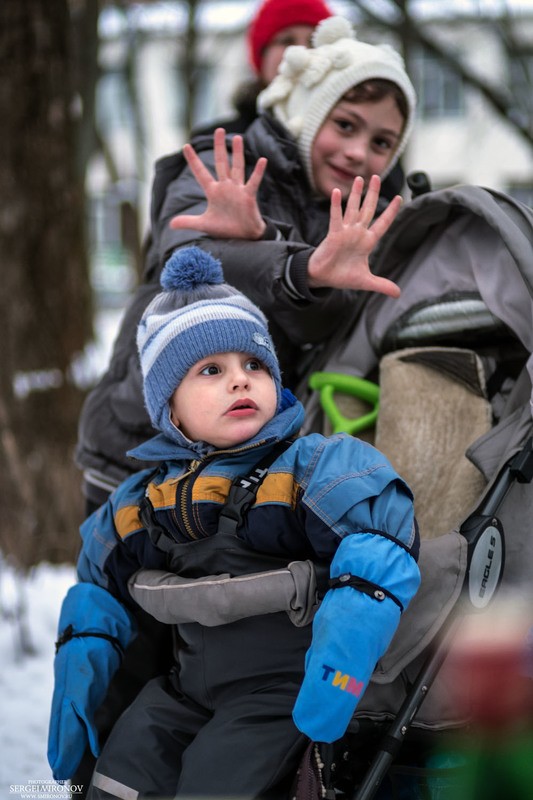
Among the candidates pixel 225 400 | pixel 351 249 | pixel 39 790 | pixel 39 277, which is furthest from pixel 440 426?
pixel 39 277

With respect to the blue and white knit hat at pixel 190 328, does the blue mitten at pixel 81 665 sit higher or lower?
lower

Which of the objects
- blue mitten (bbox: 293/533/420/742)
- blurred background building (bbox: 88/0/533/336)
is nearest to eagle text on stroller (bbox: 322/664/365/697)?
blue mitten (bbox: 293/533/420/742)

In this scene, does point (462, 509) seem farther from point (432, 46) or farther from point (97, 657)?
point (432, 46)

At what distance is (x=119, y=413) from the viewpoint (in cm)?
272

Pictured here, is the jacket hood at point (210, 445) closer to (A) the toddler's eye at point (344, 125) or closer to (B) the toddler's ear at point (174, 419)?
(B) the toddler's ear at point (174, 419)

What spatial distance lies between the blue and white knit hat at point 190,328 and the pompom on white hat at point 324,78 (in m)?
0.68

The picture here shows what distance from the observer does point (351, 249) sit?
91.5 inches

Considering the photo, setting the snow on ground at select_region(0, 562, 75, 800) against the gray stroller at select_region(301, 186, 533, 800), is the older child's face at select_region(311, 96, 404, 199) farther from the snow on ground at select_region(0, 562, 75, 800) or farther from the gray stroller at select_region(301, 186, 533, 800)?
the snow on ground at select_region(0, 562, 75, 800)

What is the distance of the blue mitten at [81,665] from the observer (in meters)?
2.14

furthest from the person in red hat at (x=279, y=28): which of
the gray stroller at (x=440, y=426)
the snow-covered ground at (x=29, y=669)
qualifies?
the snow-covered ground at (x=29, y=669)

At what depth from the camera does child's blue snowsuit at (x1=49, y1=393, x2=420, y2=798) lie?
1749mm

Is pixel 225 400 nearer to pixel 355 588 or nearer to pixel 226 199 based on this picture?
pixel 355 588

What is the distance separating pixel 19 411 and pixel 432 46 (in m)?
6.37

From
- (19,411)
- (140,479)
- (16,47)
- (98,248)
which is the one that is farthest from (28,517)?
(98,248)
